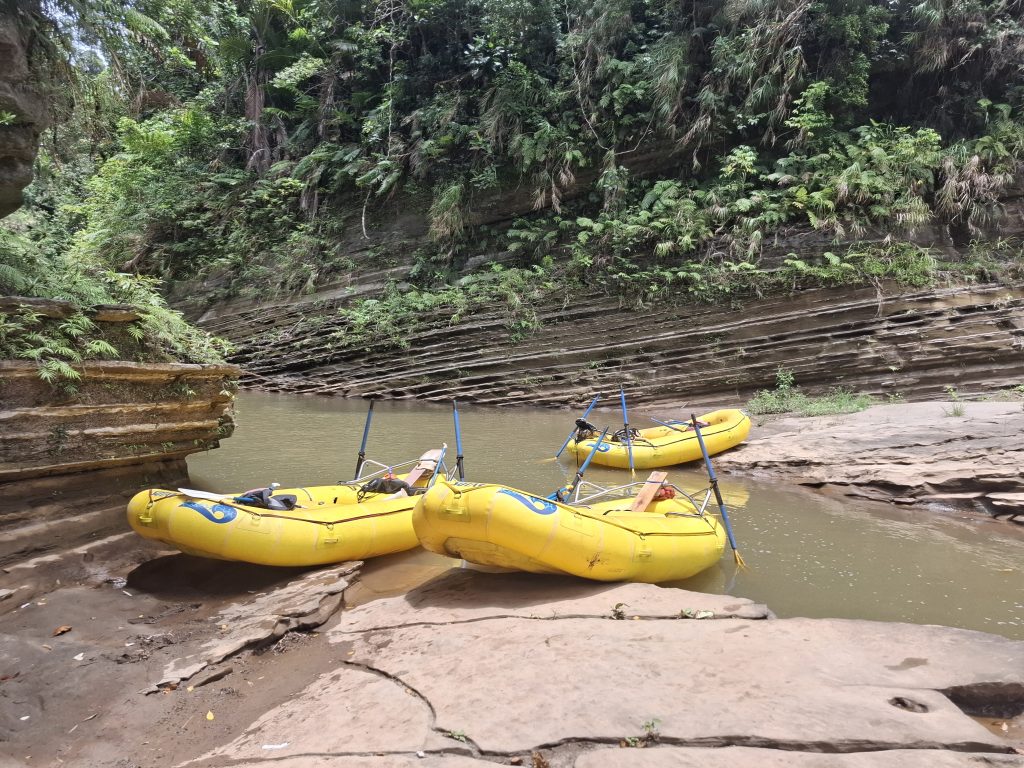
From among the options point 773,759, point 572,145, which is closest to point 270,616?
point 773,759

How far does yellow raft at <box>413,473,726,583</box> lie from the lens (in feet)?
12.9

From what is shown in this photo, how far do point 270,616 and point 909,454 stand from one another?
742 centimetres

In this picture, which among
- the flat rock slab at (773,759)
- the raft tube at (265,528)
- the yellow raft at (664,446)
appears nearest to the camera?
the flat rock slab at (773,759)

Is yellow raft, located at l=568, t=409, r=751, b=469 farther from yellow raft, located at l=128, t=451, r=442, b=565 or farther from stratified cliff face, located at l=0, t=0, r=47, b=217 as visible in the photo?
stratified cliff face, located at l=0, t=0, r=47, b=217

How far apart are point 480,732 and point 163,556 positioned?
379cm

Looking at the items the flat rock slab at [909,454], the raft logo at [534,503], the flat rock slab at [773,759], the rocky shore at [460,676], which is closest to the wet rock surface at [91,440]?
the rocky shore at [460,676]

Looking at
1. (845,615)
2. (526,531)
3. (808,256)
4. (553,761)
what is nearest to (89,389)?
(526,531)

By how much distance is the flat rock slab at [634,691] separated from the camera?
2205 millimetres

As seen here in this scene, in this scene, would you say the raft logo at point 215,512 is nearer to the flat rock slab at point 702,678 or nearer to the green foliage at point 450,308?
the flat rock slab at point 702,678

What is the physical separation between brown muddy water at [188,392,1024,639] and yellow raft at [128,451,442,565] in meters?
0.33

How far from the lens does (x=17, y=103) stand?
4.88 meters

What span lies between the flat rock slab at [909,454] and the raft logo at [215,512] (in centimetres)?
664

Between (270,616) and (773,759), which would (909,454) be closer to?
(773,759)

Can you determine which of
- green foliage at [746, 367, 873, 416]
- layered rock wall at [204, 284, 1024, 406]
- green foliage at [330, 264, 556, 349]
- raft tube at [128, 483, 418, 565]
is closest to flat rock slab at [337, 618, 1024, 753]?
raft tube at [128, 483, 418, 565]
